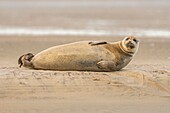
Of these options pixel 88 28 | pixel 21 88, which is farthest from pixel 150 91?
pixel 88 28

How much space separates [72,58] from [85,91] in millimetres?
669

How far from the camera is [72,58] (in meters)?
7.77

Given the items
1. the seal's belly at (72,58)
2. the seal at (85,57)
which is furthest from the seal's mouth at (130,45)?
the seal's belly at (72,58)

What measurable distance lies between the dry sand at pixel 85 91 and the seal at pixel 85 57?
5.5 inches

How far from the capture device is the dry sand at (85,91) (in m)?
6.71

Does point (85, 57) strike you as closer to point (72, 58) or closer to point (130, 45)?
point (72, 58)

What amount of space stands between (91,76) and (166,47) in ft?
17.4

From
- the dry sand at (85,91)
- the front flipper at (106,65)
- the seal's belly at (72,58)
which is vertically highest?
the seal's belly at (72,58)

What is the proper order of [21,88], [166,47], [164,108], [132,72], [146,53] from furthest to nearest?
1. [166,47]
2. [146,53]
3. [132,72]
4. [21,88]
5. [164,108]

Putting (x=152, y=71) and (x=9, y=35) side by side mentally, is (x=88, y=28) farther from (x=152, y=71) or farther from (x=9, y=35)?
(x=152, y=71)

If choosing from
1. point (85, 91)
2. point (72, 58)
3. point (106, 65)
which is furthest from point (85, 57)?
point (85, 91)

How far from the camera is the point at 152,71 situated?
8.11m

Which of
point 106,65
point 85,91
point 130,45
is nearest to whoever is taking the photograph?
point 85,91

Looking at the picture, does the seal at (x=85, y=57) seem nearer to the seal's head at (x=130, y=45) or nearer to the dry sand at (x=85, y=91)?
the seal's head at (x=130, y=45)
